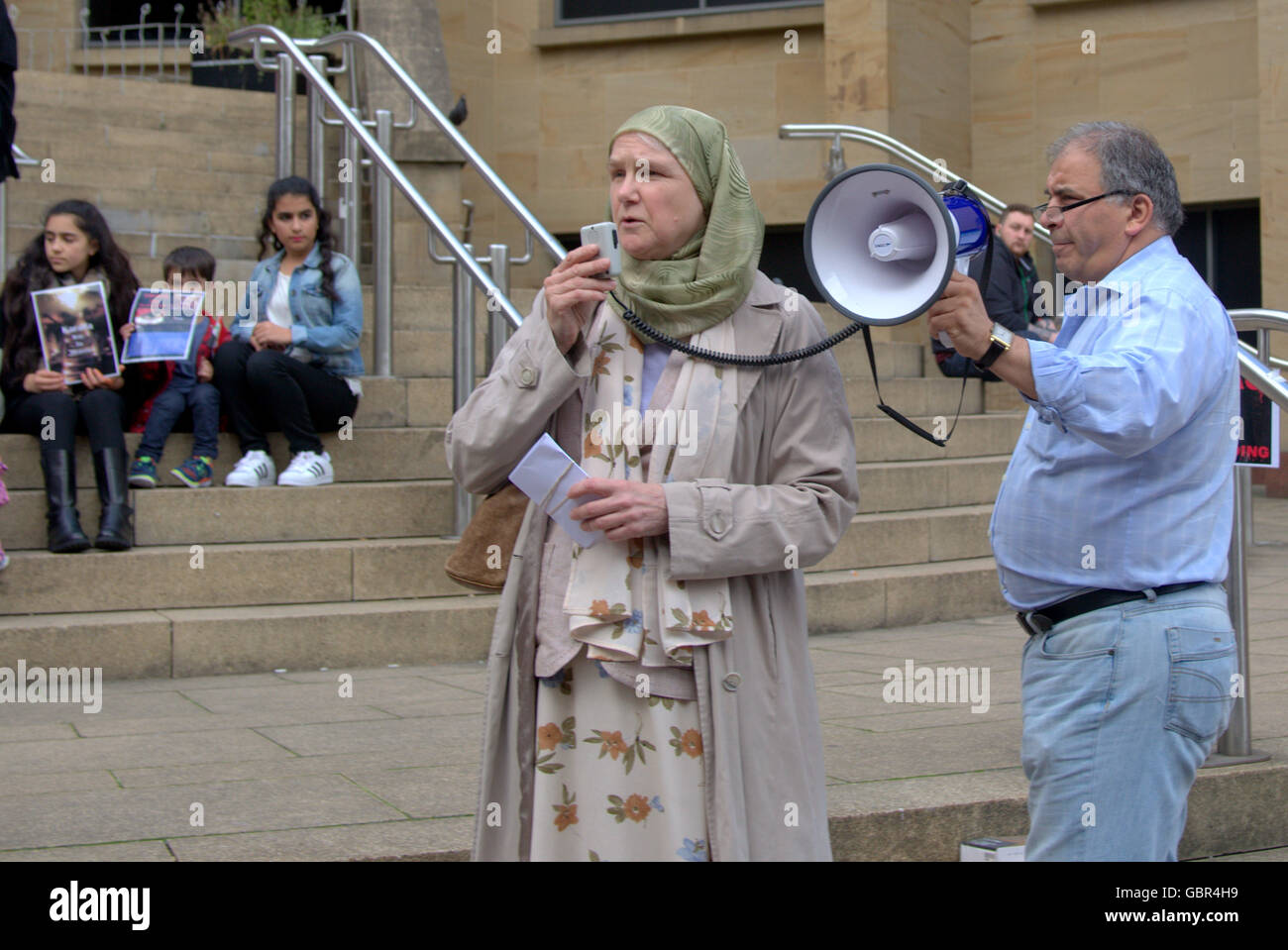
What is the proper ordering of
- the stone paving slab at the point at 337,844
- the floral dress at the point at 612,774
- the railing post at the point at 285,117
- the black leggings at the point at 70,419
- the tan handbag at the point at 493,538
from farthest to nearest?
the railing post at the point at 285,117, the black leggings at the point at 70,419, the stone paving slab at the point at 337,844, the tan handbag at the point at 493,538, the floral dress at the point at 612,774

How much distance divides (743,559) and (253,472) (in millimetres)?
4770

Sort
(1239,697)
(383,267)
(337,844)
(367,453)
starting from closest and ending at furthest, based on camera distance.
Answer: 1. (337,844)
2. (1239,697)
3. (367,453)
4. (383,267)

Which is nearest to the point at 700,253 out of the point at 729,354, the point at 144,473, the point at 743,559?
the point at 729,354

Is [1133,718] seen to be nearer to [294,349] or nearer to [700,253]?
[700,253]

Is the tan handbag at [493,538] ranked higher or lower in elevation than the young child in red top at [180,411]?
lower

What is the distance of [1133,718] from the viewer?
2.82 metres

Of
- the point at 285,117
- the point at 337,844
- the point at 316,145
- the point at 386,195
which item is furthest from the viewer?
the point at 285,117

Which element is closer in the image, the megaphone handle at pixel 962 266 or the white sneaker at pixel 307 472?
the megaphone handle at pixel 962 266

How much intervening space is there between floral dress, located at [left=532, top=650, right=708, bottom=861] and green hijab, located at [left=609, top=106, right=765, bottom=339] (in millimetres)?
683

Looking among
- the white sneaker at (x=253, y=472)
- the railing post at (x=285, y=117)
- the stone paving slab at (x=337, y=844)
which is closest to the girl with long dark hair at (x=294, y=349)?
the white sneaker at (x=253, y=472)

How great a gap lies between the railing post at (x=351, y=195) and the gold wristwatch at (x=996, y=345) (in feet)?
23.0

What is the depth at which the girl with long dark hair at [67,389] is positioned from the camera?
6.60 metres

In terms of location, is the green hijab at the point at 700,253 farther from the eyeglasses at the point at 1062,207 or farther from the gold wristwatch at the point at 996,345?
the eyeglasses at the point at 1062,207
